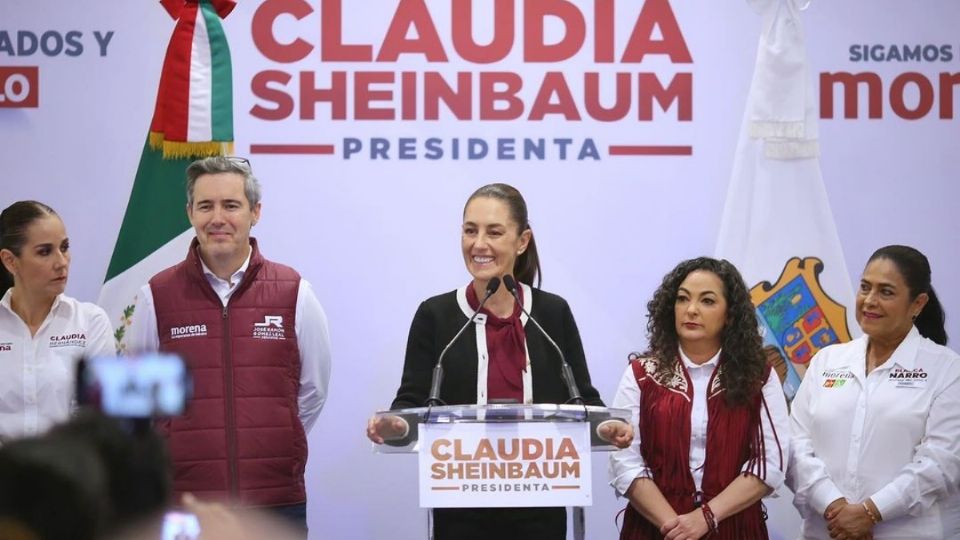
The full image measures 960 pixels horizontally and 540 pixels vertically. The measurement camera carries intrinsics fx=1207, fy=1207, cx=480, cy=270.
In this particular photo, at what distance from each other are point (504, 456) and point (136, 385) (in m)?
2.08

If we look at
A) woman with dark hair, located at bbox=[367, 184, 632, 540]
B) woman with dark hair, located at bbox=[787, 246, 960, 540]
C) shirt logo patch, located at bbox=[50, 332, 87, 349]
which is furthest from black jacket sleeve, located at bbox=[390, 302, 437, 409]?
woman with dark hair, located at bbox=[787, 246, 960, 540]

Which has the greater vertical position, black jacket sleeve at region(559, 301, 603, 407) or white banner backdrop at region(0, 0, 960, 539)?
white banner backdrop at region(0, 0, 960, 539)

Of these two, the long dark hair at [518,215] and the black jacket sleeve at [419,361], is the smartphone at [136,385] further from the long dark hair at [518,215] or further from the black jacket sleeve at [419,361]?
the long dark hair at [518,215]

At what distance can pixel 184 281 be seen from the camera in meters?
3.64

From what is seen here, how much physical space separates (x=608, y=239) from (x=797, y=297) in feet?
2.67

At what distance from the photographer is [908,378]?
4.00 metres

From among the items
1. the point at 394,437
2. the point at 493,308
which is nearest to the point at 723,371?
the point at 493,308

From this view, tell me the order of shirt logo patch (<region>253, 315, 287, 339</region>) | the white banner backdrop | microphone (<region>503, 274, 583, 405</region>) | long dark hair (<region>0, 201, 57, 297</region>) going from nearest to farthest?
1. microphone (<region>503, 274, 583, 405</region>)
2. shirt logo patch (<region>253, 315, 287, 339</region>)
3. long dark hair (<region>0, 201, 57, 297</region>)
4. the white banner backdrop

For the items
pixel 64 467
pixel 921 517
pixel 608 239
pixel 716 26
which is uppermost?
pixel 716 26

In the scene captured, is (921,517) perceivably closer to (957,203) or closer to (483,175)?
(957,203)

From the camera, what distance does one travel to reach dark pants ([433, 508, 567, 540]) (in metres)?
3.40

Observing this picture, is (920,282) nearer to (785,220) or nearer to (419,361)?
(785,220)

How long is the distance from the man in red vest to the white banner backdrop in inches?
46.6

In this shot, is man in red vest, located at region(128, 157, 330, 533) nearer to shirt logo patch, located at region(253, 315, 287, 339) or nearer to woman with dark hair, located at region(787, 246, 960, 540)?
shirt logo patch, located at region(253, 315, 287, 339)
